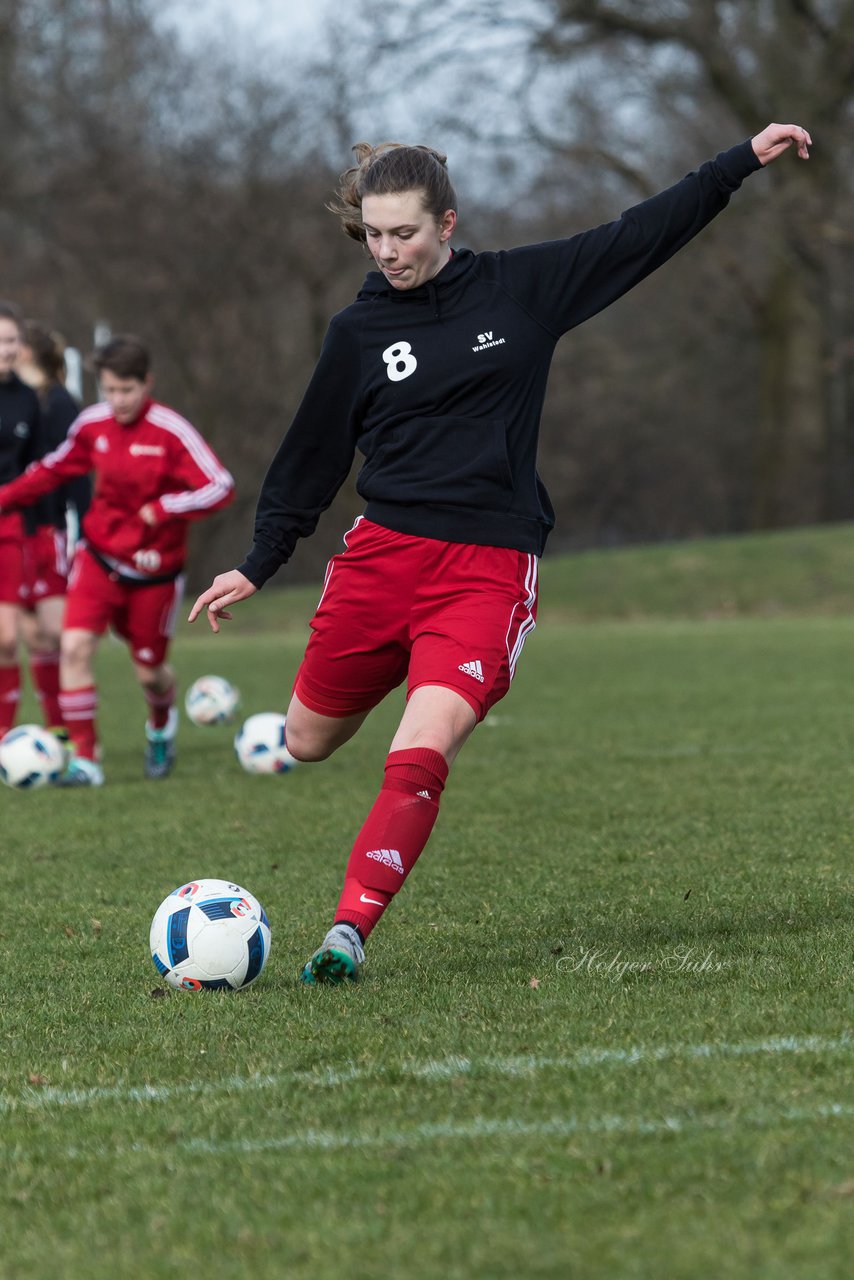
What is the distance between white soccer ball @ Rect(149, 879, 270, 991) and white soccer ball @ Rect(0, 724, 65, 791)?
420 cm

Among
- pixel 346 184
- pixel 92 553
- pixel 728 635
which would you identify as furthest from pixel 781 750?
pixel 728 635

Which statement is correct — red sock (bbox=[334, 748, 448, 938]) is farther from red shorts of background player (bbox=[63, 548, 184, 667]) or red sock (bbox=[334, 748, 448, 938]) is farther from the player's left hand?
red shorts of background player (bbox=[63, 548, 184, 667])

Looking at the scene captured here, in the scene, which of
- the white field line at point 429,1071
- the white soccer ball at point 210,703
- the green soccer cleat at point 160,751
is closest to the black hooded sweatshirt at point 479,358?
the white field line at point 429,1071

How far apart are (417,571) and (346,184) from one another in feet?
3.41

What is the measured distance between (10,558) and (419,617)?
549 centimetres

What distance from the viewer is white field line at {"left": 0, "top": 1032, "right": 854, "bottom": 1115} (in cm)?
317

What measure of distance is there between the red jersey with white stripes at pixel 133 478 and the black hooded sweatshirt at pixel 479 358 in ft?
12.4

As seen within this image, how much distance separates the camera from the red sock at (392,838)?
401cm

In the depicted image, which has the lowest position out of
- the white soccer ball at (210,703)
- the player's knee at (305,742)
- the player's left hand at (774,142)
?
the white soccer ball at (210,703)

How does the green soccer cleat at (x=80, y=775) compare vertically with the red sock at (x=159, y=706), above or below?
below

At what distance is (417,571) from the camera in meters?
4.22

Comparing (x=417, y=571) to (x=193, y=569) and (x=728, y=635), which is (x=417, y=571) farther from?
(x=193, y=569)

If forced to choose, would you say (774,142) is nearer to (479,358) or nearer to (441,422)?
(479,358)

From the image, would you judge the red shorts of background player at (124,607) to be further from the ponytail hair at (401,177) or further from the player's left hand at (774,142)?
the player's left hand at (774,142)
